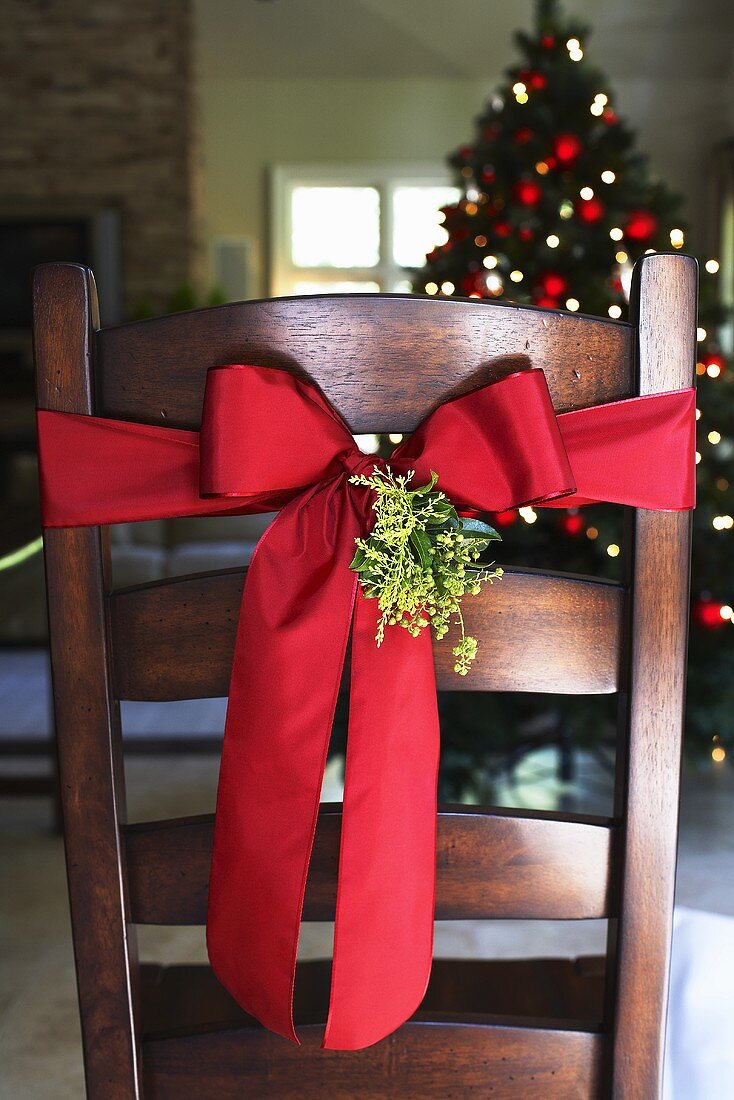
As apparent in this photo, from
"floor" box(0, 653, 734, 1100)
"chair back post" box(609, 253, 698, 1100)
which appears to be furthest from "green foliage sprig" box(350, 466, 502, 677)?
"floor" box(0, 653, 734, 1100)

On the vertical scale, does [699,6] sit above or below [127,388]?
above

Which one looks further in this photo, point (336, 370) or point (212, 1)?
point (212, 1)

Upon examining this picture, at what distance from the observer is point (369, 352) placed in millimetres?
508

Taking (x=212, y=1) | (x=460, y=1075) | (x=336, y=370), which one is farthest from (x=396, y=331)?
(x=212, y=1)

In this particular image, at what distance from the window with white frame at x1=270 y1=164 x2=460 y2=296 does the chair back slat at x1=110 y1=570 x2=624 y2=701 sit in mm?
6120

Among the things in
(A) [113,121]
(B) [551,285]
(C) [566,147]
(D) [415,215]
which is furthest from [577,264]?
(D) [415,215]

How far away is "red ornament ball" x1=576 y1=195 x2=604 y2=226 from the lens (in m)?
2.04

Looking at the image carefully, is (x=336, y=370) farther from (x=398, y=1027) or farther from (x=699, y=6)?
(x=699, y=6)

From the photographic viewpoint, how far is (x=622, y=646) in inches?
21.8

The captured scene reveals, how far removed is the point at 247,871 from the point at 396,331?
284 millimetres

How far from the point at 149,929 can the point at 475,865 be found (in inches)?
54.6

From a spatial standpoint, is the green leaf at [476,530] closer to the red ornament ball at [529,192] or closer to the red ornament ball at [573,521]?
the red ornament ball at [573,521]

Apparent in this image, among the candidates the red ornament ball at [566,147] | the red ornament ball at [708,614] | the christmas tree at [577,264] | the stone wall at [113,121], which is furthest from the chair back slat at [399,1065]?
the stone wall at [113,121]

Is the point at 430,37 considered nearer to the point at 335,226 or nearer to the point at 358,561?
the point at 335,226
